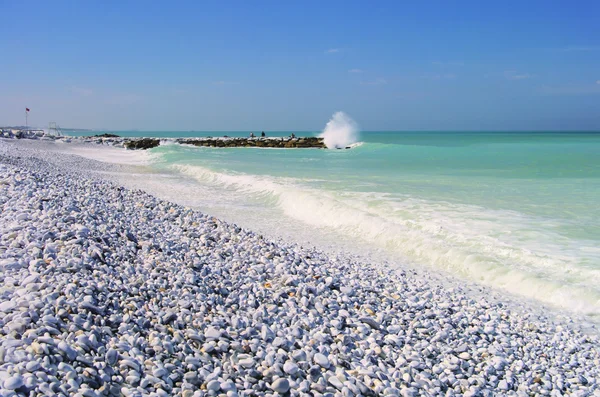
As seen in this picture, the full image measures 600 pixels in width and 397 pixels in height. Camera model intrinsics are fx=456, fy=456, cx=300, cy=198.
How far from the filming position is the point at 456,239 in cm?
718

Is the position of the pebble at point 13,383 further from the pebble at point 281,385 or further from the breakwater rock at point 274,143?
the breakwater rock at point 274,143

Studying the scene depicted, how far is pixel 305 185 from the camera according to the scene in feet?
44.1

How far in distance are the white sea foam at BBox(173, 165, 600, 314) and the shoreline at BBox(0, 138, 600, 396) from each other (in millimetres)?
864

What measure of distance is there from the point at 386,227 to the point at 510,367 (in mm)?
4605

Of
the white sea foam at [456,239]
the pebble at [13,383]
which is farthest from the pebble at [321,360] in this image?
the white sea foam at [456,239]

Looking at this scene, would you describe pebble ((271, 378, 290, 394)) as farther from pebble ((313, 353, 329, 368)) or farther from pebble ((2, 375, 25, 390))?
pebble ((2, 375, 25, 390))

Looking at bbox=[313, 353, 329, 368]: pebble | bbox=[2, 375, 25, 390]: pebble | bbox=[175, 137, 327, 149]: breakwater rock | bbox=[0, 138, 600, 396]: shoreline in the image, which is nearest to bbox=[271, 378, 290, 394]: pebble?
bbox=[0, 138, 600, 396]: shoreline

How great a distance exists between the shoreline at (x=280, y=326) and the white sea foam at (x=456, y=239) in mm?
864

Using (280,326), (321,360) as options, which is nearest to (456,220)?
(280,326)

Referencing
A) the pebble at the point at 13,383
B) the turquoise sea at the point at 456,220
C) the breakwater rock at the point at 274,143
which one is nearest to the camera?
the pebble at the point at 13,383

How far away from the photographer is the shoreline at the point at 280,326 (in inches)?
112

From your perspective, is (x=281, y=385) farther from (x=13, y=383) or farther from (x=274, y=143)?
(x=274, y=143)

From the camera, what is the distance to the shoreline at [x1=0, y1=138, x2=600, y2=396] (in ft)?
9.37

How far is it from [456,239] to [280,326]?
4.48 metres
